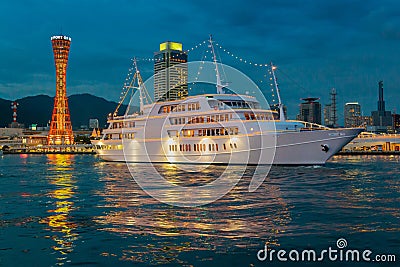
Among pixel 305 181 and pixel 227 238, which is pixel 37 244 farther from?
pixel 305 181

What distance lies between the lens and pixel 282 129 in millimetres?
40031

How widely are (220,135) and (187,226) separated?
2917 centimetres

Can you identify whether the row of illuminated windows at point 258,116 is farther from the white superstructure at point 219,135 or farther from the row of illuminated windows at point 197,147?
the row of illuminated windows at point 197,147

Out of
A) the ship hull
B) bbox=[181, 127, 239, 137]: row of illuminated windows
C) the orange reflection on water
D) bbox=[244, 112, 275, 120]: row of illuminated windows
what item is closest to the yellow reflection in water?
the orange reflection on water

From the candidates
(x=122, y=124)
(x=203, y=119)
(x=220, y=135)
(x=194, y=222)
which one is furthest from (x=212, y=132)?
(x=194, y=222)

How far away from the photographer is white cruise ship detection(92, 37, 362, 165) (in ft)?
124

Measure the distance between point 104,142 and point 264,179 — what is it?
1443 inches

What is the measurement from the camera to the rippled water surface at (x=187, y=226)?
11234 mm

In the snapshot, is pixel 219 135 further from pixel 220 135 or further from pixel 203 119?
pixel 203 119

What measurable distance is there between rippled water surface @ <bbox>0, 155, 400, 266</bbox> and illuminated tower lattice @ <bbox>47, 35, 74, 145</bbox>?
119 m

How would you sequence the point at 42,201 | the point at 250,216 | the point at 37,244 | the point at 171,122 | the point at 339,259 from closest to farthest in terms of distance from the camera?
the point at 339,259 < the point at 37,244 < the point at 250,216 < the point at 42,201 < the point at 171,122

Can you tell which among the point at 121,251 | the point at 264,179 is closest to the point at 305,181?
the point at 264,179

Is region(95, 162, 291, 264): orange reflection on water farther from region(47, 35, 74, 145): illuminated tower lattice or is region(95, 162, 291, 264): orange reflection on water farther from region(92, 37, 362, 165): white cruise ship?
region(47, 35, 74, 145): illuminated tower lattice

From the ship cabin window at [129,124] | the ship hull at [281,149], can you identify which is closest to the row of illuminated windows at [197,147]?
the ship hull at [281,149]
